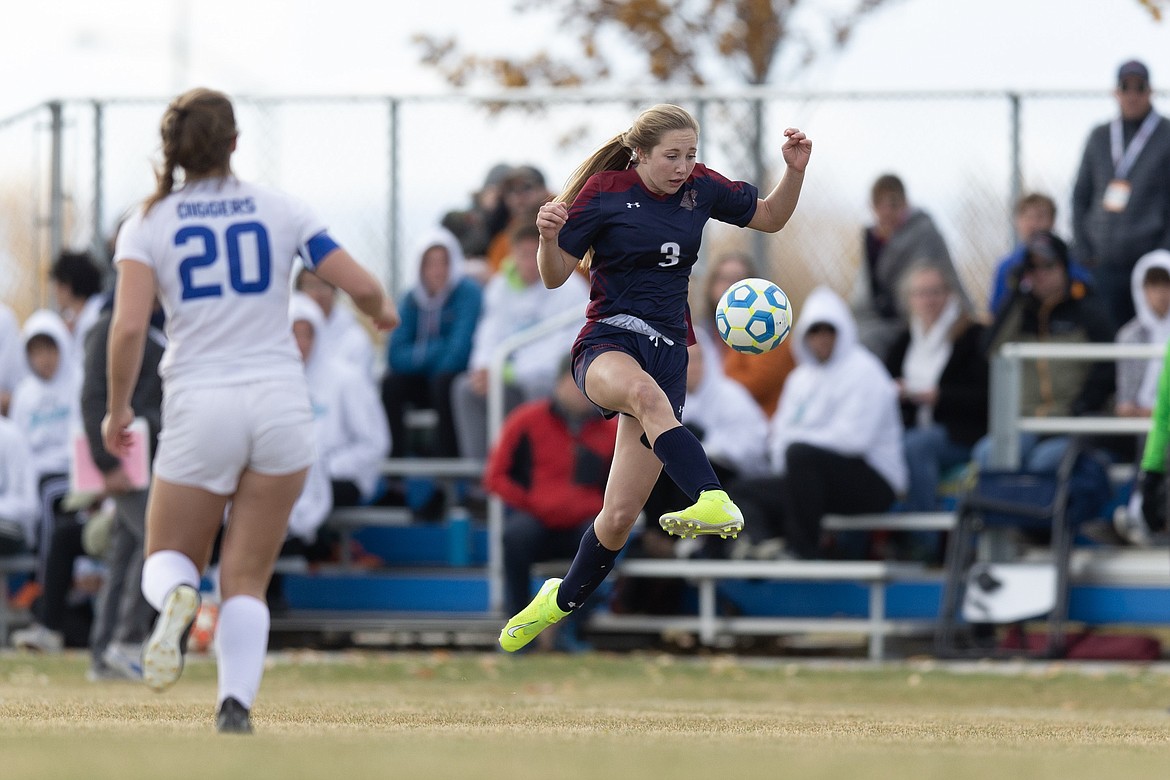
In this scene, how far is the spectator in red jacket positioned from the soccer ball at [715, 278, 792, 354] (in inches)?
183

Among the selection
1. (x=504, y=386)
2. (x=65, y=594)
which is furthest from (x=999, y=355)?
(x=65, y=594)

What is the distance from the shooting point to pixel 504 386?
44.0ft

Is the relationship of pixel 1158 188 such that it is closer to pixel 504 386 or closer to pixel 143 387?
pixel 504 386

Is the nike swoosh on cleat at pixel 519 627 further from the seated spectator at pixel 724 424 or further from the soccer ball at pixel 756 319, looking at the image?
the seated spectator at pixel 724 424

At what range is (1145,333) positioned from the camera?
41.0ft

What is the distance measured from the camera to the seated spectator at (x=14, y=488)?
13.6 m

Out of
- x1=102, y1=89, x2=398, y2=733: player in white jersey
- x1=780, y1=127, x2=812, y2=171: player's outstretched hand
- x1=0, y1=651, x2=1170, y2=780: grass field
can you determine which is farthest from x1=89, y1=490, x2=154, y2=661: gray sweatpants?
x1=780, y1=127, x2=812, y2=171: player's outstretched hand

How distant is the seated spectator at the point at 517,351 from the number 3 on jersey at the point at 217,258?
20.8 ft

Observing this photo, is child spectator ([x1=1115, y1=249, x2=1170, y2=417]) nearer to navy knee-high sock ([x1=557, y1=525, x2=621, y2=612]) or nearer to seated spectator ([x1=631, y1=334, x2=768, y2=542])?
seated spectator ([x1=631, y1=334, x2=768, y2=542])

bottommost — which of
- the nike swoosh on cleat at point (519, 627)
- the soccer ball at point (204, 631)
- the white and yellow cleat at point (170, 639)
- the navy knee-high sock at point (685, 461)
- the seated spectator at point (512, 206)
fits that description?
the soccer ball at point (204, 631)

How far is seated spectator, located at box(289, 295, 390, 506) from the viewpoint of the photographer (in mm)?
13258

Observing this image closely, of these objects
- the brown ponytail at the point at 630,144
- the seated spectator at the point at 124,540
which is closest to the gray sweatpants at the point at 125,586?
the seated spectator at the point at 124,540

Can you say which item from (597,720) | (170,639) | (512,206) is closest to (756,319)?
(597,720)

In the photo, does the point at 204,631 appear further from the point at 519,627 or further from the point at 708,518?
the point at 708,518
